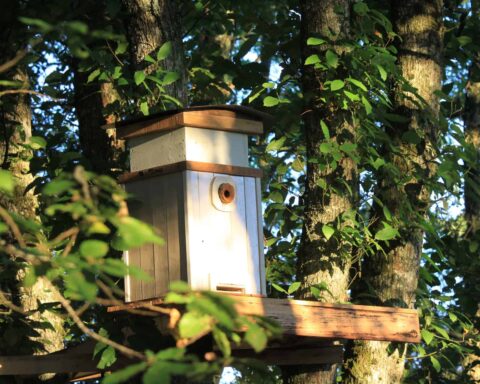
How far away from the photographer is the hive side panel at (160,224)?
357 centimetres

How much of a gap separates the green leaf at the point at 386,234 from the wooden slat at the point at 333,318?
24.6 inches

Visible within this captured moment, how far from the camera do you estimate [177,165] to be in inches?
141

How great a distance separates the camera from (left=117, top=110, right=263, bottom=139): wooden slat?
144 inches

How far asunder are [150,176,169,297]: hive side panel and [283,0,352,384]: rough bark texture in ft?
3.13

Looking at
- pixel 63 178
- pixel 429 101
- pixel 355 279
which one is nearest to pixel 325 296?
pixel 355 279

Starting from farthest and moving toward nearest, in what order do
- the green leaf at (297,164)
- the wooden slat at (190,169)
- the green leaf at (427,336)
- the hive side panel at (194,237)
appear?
the green leaf at (297,164) < the green leaf at (427,336) < the wooden slat at (190,169) < the hive side panel at (194,237)

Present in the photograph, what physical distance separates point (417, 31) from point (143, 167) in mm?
2050

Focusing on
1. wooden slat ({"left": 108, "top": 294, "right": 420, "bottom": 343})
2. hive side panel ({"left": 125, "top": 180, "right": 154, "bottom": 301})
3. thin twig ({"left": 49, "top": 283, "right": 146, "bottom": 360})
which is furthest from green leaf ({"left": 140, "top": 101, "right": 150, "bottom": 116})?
thin twig ({"left": 49, "top": 283, "right": 146, "bottom": 360})

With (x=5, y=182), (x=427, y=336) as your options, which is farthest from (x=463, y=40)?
(x=5, y=182)

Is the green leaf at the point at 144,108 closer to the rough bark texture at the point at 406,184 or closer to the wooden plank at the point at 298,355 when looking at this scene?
the wooden plank at the point at 298,355

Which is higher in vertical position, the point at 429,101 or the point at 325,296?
the point at 429,101

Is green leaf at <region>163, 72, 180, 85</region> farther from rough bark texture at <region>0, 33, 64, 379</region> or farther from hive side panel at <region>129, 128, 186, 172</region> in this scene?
rough bark texture at <region>0, 33, 64, 379</region>

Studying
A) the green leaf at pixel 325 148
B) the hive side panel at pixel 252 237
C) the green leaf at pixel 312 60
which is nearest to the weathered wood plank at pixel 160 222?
the hive side panel at pixel 252 237

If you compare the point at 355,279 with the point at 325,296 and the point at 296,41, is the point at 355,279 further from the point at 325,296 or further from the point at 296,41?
the point at 296,41
